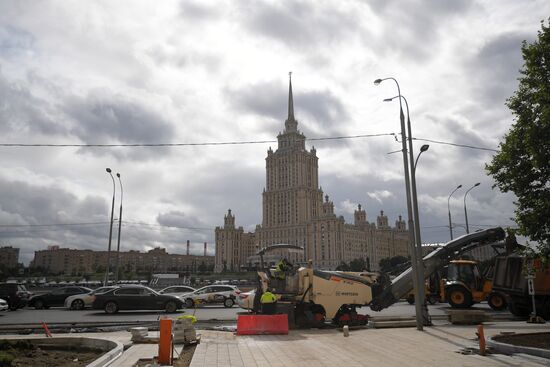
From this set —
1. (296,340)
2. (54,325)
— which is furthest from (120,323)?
(296,340)

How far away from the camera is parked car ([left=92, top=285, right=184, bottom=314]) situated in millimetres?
22438

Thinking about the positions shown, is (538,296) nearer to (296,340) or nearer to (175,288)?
(296,340)

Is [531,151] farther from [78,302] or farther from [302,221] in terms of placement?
[302,221]

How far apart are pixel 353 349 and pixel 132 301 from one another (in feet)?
49.3

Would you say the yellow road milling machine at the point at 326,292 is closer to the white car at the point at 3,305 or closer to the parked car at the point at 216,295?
the parked car at the point at 216,295

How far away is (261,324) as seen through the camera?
13906 millimetres

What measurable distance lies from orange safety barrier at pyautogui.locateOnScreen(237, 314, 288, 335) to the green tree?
24.4ft

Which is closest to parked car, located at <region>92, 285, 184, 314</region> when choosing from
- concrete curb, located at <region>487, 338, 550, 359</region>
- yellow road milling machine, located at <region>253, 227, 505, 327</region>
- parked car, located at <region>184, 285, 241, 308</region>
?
parked car, located at <region>184, 285, 241, 308</region>

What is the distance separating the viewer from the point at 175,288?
102 feet

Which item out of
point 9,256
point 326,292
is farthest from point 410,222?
point 9,256

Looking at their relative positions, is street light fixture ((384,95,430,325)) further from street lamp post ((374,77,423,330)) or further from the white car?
the white car

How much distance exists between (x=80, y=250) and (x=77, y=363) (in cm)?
18871

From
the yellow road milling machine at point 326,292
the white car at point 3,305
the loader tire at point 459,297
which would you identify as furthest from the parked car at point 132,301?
Answer: the loader tire at point 459,297

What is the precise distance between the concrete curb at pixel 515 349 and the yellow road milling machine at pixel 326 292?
577 cm
